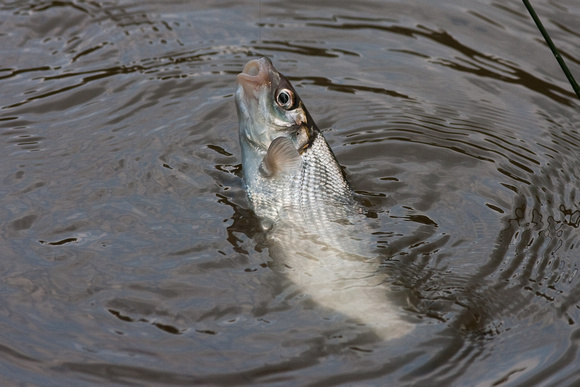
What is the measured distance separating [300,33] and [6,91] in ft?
9.07

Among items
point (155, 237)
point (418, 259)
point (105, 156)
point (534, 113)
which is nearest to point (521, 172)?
point (534, 113)

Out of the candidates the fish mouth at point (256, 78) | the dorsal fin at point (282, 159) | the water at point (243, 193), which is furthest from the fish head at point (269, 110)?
the water at point (243, 193)

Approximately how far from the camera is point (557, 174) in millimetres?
5332

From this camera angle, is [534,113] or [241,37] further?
[241,37]

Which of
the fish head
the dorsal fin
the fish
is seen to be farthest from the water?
the fish head

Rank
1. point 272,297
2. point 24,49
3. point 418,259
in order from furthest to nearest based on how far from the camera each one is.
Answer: point 24,49 < point 418,259 < point 272,297

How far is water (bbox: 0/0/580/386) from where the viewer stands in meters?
3.67

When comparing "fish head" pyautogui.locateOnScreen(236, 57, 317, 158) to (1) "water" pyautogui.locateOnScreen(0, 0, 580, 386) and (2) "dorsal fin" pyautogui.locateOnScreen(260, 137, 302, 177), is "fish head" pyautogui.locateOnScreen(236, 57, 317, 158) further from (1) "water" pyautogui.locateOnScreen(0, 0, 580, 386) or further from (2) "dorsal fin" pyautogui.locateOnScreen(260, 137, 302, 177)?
(1) "water" pyautogui.locateOnScreen(0, 0, 580, 386)

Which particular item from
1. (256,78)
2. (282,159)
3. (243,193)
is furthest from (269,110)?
(243,193)

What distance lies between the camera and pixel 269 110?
15.3 feet

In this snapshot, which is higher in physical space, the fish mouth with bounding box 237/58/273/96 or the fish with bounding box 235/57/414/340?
the fish mouth with bounding box 237/58/273/96

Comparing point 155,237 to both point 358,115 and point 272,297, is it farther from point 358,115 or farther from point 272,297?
point 358,115

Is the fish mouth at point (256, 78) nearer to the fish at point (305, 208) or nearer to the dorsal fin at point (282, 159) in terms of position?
the fish at point (305, 208)

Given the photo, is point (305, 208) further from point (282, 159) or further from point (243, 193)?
point (243, 193)
